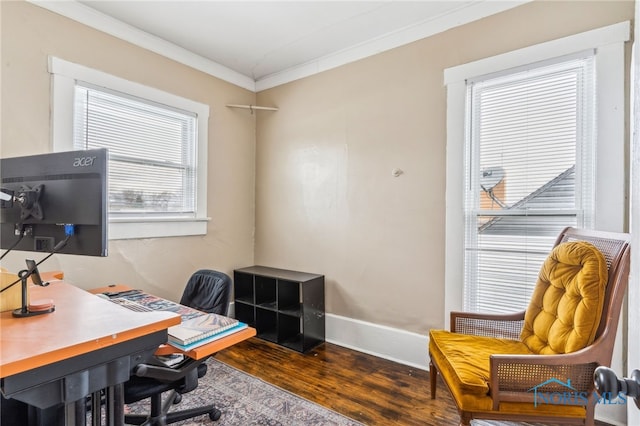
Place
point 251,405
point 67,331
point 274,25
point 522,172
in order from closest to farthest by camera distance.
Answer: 1. point 67,331
2. point 251,405
3. point 522,172
4. point 274,25

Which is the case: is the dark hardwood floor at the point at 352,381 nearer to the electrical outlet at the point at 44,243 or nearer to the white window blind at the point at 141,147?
the white window blind at the point at 141,147

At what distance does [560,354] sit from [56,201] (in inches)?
86.4

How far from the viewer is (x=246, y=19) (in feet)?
8.52

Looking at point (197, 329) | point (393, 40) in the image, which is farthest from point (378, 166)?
point (197, 329)

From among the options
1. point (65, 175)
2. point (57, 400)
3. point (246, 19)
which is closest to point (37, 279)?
point (65, 175)

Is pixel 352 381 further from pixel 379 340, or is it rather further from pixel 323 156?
pixel 323 156

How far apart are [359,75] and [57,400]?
292 cm

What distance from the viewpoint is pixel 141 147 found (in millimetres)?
2854

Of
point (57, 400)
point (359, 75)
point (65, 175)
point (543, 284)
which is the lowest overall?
point (57, 400)

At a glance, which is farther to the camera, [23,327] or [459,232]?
[459,232]

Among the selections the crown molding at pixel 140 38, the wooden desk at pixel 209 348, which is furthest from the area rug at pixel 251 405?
the crown molding at pixel 140 38

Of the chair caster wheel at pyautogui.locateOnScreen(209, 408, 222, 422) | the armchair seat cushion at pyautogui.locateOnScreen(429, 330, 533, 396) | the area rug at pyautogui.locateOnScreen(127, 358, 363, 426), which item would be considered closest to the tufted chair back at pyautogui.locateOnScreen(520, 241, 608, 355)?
the armchair seat cushion at pyautogui.locateOnScreen(429, 330, 533, 396)

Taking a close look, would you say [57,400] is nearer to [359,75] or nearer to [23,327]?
[23,327]

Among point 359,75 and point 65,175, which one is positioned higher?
point 359,75
